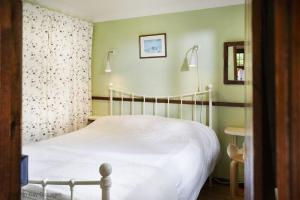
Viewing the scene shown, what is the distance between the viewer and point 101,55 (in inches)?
163

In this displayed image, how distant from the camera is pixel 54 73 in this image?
3.51 m

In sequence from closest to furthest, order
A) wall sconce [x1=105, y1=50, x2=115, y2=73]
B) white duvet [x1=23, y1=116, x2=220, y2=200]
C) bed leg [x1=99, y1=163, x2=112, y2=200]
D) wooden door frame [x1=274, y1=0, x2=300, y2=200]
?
wooden door frame [x1=274, y1=0, x2=300, y2=200], bed leg [x1=99, y1=163, x2=112, y2=200], white duvet [x1=23, y1=116, x2=220, y2=200], wall sconce [x1=105, y1=50, x2=115, y2=73]

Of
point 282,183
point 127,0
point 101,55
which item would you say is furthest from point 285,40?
point 101,55

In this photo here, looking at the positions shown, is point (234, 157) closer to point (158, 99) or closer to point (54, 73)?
point (158, 99)

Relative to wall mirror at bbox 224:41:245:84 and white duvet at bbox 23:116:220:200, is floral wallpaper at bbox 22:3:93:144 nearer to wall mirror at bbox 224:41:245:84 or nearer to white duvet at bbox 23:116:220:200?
white duvet at bbox 23:116:220:200

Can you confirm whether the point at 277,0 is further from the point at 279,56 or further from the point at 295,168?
the point at 295,168

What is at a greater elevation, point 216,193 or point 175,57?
point 175,57

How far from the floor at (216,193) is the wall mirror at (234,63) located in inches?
49.6

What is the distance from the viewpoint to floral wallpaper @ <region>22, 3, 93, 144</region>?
318 cm

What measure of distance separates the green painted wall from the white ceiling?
69 mm

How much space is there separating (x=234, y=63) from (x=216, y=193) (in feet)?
4.96

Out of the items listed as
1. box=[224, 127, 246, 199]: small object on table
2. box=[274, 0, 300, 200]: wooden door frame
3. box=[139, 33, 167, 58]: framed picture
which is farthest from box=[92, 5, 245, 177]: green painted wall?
box=[274, 0, 300, 200]: wooden door frame

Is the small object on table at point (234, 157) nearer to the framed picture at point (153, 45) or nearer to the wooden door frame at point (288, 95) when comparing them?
the framed picture at point (153, 45)

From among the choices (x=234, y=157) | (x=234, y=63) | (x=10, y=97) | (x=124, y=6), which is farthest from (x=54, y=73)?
(x=10, y=97)
